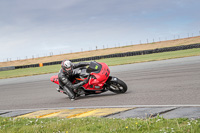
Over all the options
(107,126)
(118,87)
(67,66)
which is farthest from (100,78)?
(107,126)

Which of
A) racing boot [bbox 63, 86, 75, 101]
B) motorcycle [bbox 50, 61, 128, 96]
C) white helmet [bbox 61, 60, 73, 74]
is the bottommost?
racing boot [bbox 63, 86, 75, 101]

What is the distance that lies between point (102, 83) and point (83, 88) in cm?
82

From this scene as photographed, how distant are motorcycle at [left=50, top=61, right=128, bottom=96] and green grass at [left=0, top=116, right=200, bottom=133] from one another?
3.30 metres

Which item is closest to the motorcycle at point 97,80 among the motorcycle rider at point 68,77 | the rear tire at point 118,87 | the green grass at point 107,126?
the rear tire at point 118,87

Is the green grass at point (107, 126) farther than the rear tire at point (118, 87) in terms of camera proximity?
No

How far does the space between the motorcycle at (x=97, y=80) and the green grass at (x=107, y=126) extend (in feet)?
10.8

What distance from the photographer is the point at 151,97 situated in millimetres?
7922

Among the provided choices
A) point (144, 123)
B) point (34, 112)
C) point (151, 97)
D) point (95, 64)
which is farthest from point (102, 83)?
point (144, 123)

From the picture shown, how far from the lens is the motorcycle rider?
30.4 feet

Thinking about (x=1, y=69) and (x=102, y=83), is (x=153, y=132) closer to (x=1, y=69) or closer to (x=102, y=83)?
→ (x=102, y=83)

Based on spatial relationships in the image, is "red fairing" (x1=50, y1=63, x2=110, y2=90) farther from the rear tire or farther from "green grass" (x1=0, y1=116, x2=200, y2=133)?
"green grass" (x1=0, y1=116, x2=200, y2=133)

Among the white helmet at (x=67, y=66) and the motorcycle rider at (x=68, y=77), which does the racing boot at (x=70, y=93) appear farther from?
the white helmet at (x=67, y=66)

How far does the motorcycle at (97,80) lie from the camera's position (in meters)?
8.97

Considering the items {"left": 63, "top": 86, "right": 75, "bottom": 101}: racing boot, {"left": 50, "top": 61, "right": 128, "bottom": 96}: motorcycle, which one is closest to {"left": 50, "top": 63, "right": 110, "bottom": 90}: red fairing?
{"left": 50, "top": 61, "right": 128, "bottom": 96}: motorcycle
